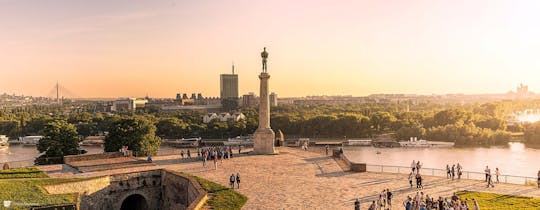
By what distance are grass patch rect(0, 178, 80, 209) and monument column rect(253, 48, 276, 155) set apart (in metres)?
17.7

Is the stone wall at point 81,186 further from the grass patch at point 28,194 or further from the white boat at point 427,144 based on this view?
the white boat at point 427,144

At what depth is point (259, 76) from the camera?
38.0 meters

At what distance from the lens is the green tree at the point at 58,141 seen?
39781 millimetres

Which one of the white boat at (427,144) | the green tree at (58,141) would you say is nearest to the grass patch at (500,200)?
the green tree at (58,141)

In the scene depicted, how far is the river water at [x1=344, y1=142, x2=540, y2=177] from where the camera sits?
51612 mm

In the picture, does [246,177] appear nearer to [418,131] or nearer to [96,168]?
[96,168]

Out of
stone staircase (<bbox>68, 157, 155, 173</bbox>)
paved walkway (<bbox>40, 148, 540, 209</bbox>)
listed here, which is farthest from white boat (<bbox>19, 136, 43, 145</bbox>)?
paved walkway (<bbox>40, 148, 540, 209</bbox>)

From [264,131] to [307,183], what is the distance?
42.6ft

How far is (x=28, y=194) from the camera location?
20.1m

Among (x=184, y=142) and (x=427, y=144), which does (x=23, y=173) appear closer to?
(x=184, y=142)

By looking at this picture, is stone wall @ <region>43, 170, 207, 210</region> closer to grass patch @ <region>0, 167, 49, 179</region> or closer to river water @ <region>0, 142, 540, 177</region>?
grass patch @ <region>0, 167, 49, 179</region>

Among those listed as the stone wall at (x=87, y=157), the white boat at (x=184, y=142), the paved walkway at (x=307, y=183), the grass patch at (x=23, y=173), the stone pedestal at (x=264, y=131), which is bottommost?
the white boat at (x=184, y=142)

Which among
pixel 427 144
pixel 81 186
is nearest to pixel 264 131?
pixel 81 186

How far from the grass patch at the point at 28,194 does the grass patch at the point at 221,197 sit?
243 inches
